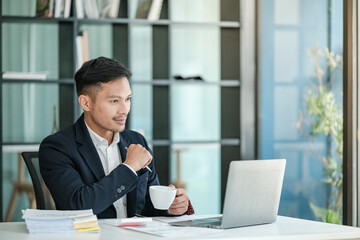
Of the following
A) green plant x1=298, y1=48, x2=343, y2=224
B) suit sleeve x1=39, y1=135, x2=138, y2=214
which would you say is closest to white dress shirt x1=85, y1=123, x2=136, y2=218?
suit sleeve x1=39, y1=135, x2=138, y2=214

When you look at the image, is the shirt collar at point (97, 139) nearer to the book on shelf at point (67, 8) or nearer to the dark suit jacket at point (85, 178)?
the dark suit jacket at point (85, 178)

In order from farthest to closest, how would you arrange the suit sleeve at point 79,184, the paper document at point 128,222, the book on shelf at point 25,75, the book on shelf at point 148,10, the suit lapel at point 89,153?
the book on shelf at point 148,10 → the book on shelf at point 25,75 → the suit lapel at point 89,153 → the suit sleeve at point 79,184 → the paper document at point 128,222

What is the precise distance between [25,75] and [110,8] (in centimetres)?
76

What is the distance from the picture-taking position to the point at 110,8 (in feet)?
13.6

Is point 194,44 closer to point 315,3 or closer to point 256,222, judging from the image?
point 315,3

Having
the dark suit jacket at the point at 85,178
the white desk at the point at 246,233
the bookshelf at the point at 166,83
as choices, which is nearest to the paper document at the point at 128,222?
the white desk at the point at 246,233

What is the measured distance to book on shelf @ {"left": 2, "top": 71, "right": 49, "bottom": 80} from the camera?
397 cm

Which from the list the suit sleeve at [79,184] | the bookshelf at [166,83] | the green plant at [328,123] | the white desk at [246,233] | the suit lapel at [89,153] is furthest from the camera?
the bookshelf at [166,83]

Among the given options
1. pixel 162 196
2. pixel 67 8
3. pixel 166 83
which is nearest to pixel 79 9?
pixel 67 8

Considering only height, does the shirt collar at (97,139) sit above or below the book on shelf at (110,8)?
below

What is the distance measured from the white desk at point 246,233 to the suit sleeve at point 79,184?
174 mm

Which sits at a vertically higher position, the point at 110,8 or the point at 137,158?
the point at 110,8

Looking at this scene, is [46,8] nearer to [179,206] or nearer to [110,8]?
[110,8]

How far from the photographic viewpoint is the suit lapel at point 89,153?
2258 millimetres
